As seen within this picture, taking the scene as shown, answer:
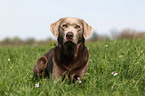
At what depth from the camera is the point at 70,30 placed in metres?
3.12

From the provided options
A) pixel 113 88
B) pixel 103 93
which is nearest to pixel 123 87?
pixel 113 88

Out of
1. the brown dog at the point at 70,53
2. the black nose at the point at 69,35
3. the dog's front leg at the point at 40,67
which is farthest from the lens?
the dog's front leg at the point at 40,67

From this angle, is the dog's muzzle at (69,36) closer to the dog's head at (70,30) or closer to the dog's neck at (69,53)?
the dog's head at (70,30)

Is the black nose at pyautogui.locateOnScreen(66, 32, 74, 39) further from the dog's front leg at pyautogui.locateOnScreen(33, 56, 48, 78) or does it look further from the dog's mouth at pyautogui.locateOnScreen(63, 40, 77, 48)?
the dog's front leg at pyautogui.locateOnScreen(33, 56, 48, 78)

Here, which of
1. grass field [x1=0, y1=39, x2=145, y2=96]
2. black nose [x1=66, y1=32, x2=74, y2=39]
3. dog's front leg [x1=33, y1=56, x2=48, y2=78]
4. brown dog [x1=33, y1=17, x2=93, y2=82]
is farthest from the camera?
dog's front leg [x1=33, y1=56, x2=48, y2=78]

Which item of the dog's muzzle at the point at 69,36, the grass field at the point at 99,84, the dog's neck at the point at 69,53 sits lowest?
the grass field at the point at 99,84

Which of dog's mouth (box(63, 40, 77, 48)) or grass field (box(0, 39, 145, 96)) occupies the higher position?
A: dog's mouth (box(63, 40, 77, 48))

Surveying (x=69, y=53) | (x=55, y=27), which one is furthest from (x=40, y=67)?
(x=55, y=27)

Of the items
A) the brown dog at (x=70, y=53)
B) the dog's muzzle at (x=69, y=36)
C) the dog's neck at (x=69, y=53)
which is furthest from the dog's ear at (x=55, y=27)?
the dog's muzzle at (x=69, y=36)

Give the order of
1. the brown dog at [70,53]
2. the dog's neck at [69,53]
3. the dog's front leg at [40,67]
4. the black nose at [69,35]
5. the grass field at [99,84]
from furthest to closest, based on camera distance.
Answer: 1. the dog's front leg at [40,67]
2. the dog's neck at [69,53]
3. the brown dog at [70,53]
4. the black nose at [69,35]
5. the grass field at [99,84]

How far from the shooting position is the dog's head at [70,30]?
306cm

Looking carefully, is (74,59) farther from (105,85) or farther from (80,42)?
(105,85)

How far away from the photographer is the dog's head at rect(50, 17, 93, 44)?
121 inches

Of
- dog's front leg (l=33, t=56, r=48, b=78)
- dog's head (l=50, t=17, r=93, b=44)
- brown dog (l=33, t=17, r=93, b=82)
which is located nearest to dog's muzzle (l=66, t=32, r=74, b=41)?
dog's head (l=50, t=17, r=93, b=44)
